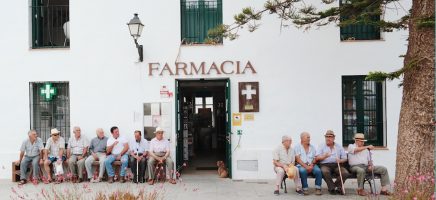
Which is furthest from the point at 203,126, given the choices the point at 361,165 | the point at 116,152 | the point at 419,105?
the point at 419,105

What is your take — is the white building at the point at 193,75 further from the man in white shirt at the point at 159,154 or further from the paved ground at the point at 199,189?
the paved ground at the point at 199,189

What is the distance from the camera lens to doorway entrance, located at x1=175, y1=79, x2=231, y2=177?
13178mm

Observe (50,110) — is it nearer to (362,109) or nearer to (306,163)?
(306,163)

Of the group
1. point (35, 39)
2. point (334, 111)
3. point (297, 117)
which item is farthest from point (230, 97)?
point (35, 39)

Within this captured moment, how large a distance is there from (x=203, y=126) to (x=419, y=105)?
11.8 meters

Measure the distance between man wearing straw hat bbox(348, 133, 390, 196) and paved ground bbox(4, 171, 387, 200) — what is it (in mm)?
397

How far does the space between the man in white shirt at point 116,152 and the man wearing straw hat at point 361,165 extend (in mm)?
5287

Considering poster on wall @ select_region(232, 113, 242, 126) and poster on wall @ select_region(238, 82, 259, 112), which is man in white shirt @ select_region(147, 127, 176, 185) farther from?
poster on wall @ select_region(238, 82, 259, 112)

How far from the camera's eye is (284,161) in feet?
30.7

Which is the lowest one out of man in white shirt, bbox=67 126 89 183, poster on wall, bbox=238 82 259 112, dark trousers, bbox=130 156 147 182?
dark trousers, bbox=130 156 147 182

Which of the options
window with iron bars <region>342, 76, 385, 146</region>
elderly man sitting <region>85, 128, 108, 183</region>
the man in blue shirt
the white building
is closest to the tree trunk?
the man in blue shirt

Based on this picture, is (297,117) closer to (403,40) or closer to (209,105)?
(403,40)

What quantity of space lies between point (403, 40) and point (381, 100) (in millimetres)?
1560

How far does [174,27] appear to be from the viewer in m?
11.0
